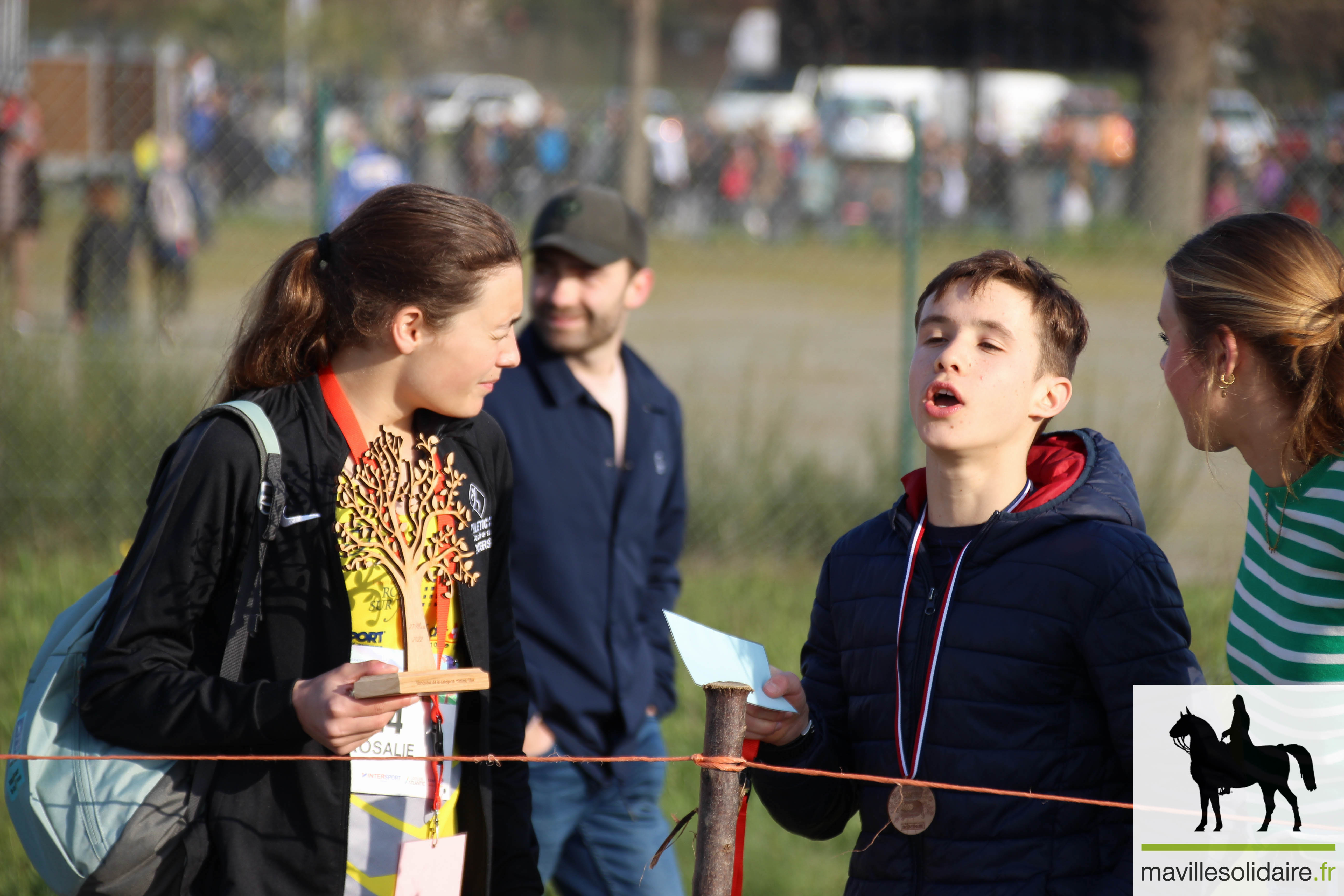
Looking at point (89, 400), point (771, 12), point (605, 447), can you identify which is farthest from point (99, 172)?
point (771, 12)

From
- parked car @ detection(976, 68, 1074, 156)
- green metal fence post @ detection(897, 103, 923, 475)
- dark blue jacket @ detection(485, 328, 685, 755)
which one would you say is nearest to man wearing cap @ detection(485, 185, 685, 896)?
dark blue jacket @ detection(485, 328, 685, 755)

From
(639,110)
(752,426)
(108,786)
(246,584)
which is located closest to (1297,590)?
(246,584)

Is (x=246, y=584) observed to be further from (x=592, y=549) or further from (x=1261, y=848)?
(x=1261, y=848)

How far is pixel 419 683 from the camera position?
189 cm

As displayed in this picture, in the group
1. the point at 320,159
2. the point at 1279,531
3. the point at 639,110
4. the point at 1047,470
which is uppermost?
the point at 639,110

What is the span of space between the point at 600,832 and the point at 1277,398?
191 cm

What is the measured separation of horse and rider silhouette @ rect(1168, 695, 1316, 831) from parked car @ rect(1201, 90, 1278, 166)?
22.8 feet

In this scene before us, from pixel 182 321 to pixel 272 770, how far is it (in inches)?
Answer: 256

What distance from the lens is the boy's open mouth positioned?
7.14 ft

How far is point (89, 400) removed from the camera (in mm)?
6895

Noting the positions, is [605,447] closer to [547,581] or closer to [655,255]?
[547,581]

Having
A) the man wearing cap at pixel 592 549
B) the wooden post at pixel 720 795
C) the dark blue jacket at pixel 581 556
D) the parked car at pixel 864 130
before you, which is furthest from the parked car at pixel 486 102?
the wooden post at pixel 720 795

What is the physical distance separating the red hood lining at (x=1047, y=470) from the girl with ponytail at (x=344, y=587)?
2.48 feet

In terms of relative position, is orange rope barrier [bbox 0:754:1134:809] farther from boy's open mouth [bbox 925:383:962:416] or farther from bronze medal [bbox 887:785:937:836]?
boy's open mouth [bbox 925:383:962:416]
